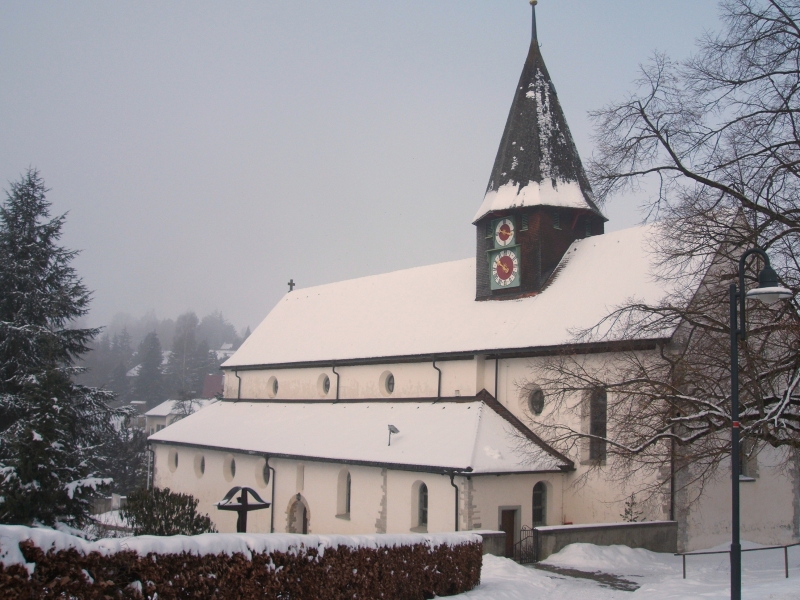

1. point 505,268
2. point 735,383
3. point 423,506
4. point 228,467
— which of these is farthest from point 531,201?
point 228,467

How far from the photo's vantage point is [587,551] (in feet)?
67.3

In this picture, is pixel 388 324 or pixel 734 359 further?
pixel 388 324

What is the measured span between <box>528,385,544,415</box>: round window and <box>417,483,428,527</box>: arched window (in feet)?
15.4

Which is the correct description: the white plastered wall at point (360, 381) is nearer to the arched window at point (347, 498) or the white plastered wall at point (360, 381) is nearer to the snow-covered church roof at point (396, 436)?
the snow-covered church roof at point (396, 436)

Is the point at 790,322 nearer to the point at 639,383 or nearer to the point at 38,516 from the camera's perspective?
the point at 639,383

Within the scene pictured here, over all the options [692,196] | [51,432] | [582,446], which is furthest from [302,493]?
[692,196]

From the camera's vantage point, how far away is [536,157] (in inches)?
1205

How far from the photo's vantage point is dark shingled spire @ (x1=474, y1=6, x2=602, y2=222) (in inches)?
1173

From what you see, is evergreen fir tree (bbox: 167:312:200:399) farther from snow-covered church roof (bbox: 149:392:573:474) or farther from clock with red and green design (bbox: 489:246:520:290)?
clock with red and green design (bbox: 489:246:520:290)

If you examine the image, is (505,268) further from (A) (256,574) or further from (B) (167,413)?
(B) (167,413)

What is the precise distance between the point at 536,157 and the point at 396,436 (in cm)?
1248

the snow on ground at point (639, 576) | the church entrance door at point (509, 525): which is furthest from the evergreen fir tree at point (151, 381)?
the snow on ground at point (639, 576)

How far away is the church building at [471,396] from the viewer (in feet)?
78.6

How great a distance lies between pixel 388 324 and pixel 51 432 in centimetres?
1767
